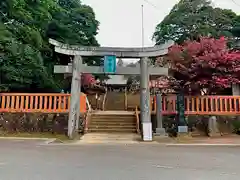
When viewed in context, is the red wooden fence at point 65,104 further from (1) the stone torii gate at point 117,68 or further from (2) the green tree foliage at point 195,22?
(2) the green tree foliage at point 195,22

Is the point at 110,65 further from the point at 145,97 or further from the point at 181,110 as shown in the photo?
the point at 181,110

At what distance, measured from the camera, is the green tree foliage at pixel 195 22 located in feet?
84.9

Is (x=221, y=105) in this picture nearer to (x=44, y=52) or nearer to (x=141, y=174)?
(x=141, y=174)

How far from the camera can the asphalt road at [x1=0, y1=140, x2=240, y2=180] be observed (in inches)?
215

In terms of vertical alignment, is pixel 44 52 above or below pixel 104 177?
above

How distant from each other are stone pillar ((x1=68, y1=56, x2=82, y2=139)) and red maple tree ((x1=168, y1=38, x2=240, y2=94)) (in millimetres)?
4772

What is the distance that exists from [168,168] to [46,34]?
17394mm

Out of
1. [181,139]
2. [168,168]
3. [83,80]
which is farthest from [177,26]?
[168,168]

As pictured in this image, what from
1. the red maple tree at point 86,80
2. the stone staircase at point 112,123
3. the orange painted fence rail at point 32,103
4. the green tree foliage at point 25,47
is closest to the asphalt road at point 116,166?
the orange painted fence rail at point 32,103

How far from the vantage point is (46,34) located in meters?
21.4

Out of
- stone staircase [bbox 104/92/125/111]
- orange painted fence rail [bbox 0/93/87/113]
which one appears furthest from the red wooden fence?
stone staircase [bbox 104/92/125/111]

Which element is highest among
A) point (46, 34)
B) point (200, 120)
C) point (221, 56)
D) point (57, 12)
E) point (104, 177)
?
point (57, 12)

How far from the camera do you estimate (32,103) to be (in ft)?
45.6

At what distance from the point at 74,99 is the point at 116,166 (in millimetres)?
6881
